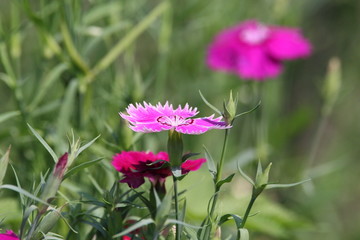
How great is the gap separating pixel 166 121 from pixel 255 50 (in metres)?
0.86

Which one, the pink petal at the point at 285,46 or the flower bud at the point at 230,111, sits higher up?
the flower bud at the point at 230,111

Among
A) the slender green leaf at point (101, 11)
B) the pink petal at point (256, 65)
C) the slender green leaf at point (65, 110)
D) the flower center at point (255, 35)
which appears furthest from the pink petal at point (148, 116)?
the flower center at point (255, 35)

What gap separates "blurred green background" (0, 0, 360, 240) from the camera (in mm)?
1085

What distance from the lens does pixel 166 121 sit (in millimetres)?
621

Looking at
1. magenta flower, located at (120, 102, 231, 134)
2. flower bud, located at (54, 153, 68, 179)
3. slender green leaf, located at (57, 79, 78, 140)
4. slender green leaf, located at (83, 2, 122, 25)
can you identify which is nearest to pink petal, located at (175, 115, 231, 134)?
magenta flower, located at (120, 102, 231, 134)

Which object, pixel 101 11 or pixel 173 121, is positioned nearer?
pixel 173 121

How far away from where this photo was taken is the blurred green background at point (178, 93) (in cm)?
108

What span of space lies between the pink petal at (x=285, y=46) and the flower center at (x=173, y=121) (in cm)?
79

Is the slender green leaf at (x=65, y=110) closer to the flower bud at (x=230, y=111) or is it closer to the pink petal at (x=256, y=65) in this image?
the pink petal at (x=256, y=65)

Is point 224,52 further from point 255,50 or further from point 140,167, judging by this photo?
point 140,167

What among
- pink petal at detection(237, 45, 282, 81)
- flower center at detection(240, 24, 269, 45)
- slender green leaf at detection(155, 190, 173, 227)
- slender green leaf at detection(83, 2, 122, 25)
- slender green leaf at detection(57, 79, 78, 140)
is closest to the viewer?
slender green leaf at detection(155, 190, 173, 227)

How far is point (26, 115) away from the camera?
1.07 metres

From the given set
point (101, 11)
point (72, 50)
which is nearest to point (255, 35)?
point (101, 11)

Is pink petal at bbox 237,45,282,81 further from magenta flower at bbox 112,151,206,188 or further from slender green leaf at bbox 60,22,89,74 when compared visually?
magenta flower at bbox 112,151,206,188
